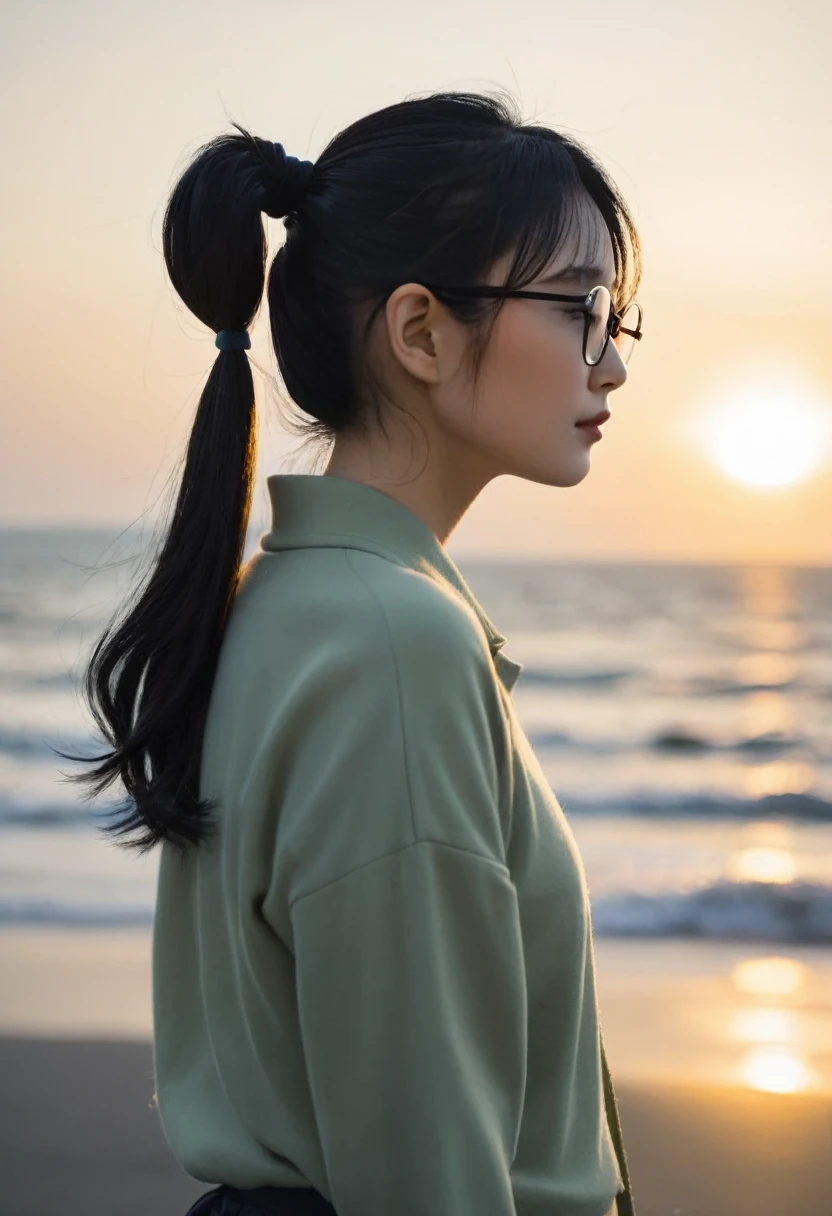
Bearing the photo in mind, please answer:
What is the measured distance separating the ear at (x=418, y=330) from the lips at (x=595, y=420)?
151 millimetres

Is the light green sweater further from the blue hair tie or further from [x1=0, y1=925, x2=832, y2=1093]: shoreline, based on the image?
[x1=0, y1=925, x2=832, y2=1093]: shoreline

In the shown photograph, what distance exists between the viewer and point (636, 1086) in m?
4.47

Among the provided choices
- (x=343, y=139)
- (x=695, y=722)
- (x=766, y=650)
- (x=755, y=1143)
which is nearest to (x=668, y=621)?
(x=766, y=650)

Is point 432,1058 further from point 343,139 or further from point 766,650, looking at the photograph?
point 766,650

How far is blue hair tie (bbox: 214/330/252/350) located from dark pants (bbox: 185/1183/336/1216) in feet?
2.70

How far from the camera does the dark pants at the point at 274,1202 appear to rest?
3.87 feet

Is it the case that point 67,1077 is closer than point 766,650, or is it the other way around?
point 67,1077

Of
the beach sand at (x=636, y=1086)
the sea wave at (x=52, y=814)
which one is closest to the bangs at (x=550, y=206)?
the beach sand at (x=636, y=1086)

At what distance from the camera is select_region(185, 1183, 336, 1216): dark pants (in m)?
1.18

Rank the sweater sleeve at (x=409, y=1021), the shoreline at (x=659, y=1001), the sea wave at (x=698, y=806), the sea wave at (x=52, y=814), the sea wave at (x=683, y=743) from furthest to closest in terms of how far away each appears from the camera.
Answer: the sea wave at (x=683, y=743)
the sea wave at (x=698, y=806)
the sea wave at (x=52, y=814)
the shoreline at (x=659, y=1001)
the sweater sleeve at (x=409, y=1021)

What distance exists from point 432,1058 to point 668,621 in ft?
90.0

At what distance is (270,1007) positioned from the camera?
1144mm

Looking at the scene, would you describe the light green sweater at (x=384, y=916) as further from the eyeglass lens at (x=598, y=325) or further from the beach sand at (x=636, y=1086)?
the beach sand at (x=636, y=1086)

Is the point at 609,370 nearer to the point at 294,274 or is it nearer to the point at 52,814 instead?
the point at 294,274
